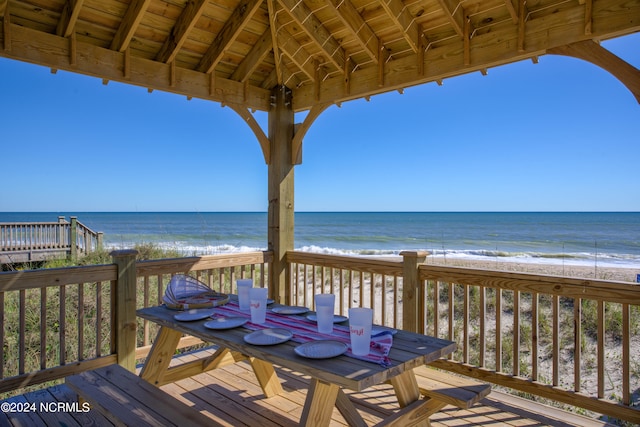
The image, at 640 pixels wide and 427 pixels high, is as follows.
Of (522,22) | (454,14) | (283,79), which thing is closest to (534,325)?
(522,22)

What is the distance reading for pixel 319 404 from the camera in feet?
4.77

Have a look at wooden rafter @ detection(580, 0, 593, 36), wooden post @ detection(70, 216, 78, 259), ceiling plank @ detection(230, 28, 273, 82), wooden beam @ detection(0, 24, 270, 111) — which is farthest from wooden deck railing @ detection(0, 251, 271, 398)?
wooden post @ detection(70, 216, 78, 259)

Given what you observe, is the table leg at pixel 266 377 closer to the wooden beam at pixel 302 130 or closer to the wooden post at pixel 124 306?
the wooden post at pixel 124 306

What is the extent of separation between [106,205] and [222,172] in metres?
10.6

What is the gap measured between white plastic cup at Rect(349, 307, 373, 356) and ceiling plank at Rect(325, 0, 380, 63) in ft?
7.95

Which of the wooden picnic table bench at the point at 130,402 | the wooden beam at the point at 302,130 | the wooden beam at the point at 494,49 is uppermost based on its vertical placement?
the wooden beam at the point at 494,49

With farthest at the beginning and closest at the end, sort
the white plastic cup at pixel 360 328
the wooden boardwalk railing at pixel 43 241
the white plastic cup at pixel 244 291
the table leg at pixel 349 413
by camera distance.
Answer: the wooden boardwalk railing at pixel 43 241, the white plastic cup at pixel 244 291, the table leg at pixel 349 413, the white plastic cup at pixel 360 328

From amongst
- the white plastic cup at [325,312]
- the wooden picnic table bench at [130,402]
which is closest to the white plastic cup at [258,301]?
the white plastic cup at [325,312]

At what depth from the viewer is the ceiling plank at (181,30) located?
9.72 feet

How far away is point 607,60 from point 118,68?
335 centimetres

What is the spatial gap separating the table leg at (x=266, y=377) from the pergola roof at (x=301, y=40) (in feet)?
7.77

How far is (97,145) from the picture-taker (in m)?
27.1

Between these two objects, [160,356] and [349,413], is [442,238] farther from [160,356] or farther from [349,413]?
[349,413]

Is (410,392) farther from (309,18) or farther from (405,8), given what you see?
(309,18)
